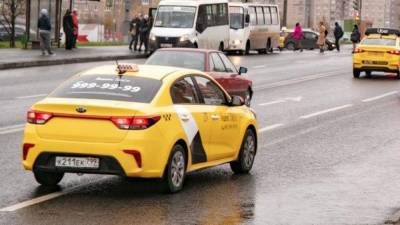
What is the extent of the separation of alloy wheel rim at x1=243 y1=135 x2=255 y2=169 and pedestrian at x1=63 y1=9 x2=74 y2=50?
30142 millimetres

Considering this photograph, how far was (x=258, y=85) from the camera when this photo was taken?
31516 mm

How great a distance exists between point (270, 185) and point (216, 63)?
355 inches

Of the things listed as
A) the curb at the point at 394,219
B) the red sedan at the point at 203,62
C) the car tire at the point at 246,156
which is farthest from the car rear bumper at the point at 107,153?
the red sedan at the point at 203,62

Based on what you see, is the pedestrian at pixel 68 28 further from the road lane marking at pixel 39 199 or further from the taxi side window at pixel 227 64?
the road lane marking at pixel 39 199

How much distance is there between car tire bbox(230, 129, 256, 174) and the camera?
1328 cm

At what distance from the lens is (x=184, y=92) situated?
11961mm

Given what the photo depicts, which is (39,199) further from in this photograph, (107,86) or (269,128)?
(269,128)

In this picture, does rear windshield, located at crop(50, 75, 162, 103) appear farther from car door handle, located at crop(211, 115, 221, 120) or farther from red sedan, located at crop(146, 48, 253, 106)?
red sedan, located at crop(146, 48, 253, 106)

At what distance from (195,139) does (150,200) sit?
1090 millimetres

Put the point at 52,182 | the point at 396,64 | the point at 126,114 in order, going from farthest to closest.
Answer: the point at 396,64, the point at 52,182, the point at 126,114

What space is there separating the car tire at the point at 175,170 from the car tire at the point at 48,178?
3.90 ft

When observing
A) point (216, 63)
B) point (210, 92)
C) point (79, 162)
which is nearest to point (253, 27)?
point (216, 63)

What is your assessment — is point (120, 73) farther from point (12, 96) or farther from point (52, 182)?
point (12, 96)

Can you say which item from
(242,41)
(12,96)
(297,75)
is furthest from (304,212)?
(242,41)
